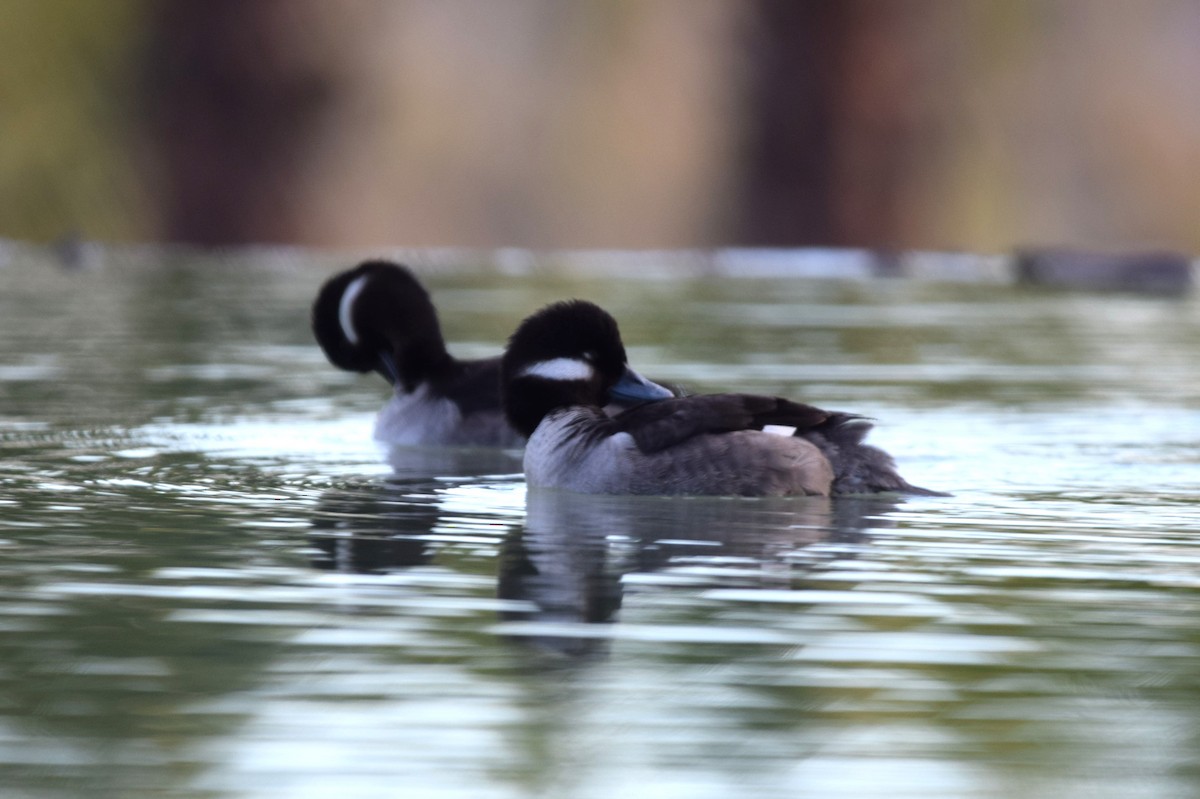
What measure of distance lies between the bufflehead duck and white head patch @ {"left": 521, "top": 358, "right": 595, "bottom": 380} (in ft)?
6.84

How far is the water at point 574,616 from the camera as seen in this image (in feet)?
15.5

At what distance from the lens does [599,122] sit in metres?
43.8

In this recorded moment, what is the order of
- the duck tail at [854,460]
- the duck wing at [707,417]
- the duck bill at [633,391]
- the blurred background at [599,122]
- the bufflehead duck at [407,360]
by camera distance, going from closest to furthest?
the duck wing at [707,417] → the duck tail at [854,460] → the duck bill at [633,391] → the bufflehead duck at [407,360] → the blurred background at [599,122]

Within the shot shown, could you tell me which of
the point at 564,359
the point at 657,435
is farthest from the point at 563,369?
the point at 657,435

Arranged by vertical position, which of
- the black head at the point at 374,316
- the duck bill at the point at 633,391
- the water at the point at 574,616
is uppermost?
the black head at the point at 374,316

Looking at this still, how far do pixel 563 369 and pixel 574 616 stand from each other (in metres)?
3.07

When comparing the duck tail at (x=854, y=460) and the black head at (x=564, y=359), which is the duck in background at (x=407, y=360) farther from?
the duck tail at (x=854, y=460)

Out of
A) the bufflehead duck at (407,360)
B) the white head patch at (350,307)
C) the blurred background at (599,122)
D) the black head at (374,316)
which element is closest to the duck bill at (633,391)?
the bufflehead duck at (407,360)

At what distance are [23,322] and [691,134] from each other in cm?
2584

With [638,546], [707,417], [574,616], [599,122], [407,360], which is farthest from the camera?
[599,122]

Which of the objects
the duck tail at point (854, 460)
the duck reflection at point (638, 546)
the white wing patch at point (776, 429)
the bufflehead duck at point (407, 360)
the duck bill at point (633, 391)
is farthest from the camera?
the bufflehead duck at point (407, 360)

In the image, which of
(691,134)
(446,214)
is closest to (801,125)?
(691,134)

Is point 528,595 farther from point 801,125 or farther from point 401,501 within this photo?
point 801,125

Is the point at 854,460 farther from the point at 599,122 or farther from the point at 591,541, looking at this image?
the point at 599,122
